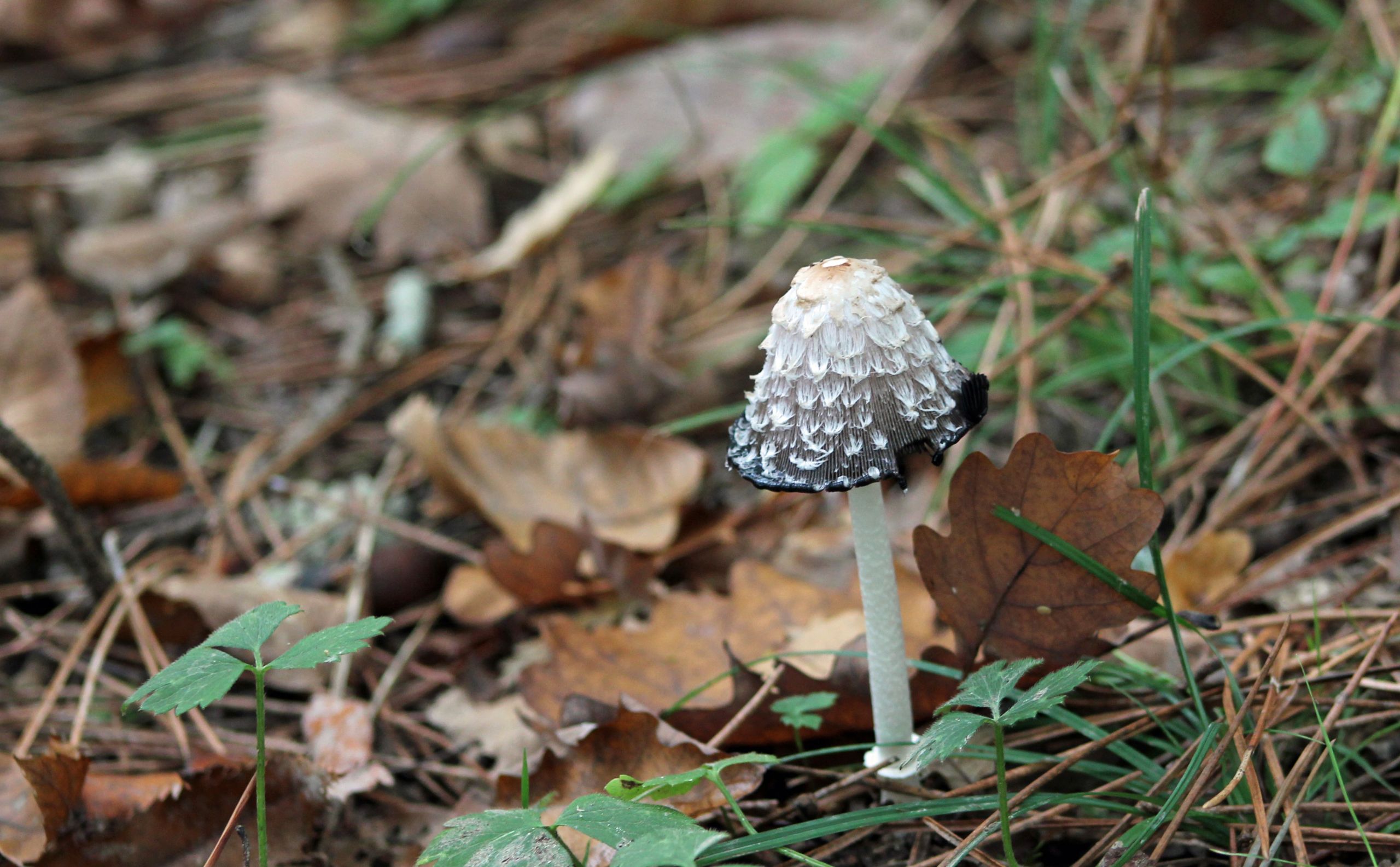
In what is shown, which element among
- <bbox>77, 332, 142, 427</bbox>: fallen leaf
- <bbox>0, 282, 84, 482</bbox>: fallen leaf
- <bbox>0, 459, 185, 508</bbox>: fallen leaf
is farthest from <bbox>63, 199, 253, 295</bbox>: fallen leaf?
<bbox>0, 459, 185, 508</bbox>: fallen leaf

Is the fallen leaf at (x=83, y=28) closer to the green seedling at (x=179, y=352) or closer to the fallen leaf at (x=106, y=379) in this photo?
the green seedling at (x=179, y=352)

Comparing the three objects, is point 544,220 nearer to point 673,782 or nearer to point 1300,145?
point 1300,145

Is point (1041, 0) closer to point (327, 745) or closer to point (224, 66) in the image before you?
point (327, 745)

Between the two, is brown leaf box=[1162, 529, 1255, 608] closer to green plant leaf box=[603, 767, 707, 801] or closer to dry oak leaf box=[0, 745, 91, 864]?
green plant leaf box=[603, 767, 707, 801]

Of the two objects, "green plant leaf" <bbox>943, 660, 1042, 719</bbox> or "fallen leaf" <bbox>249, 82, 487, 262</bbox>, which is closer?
"green plant leaf" <bbox>943, 660, 1042, 719</bbox>

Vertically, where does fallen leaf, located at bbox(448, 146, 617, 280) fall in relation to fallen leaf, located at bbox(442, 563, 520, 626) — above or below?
above

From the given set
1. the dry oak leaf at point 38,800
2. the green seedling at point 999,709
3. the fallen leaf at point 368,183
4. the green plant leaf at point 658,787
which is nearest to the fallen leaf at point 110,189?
the fallen leaf at point 368,183

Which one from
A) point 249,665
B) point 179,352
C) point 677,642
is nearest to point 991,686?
point 677,642
